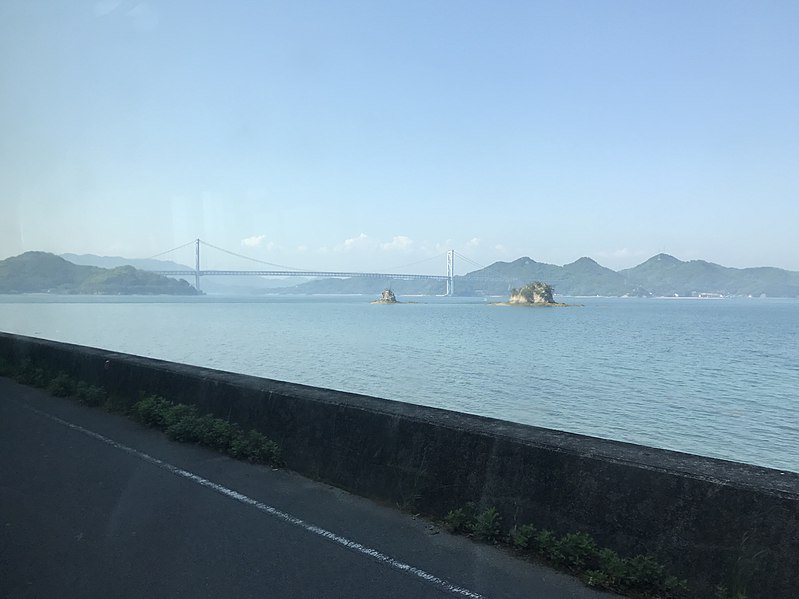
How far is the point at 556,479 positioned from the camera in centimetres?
455

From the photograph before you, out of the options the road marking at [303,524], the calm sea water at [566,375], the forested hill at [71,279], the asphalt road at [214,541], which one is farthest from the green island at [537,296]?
the asphalt road at [214,541]

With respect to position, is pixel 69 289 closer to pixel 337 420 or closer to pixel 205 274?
pixel 205 274

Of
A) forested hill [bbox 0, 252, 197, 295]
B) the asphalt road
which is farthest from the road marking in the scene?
forested hill [bbox 0, 252, 197, 295]

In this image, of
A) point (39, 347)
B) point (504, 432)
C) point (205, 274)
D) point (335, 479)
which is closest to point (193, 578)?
point (335, 479)

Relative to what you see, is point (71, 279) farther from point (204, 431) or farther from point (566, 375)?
point (204, 431)

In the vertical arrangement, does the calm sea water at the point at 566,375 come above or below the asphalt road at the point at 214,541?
below

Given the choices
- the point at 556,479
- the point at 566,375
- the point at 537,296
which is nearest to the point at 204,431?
the point at 556,479

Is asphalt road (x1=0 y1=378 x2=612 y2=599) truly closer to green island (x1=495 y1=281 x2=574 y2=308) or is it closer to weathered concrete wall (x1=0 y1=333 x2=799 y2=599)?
weathered concrete wall (x1=0 y1=333 x2=799 y2=599)

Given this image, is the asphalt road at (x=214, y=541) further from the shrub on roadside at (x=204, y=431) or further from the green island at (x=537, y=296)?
the green island at (x=537, y=296)

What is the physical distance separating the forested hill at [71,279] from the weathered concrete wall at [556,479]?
3787cm

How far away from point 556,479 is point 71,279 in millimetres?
69751

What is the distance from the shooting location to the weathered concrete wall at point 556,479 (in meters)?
3.67

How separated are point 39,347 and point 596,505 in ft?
41.6

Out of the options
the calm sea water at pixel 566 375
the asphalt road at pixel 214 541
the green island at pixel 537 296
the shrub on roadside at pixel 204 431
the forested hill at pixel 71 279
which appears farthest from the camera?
the green island at pixel 537 296
